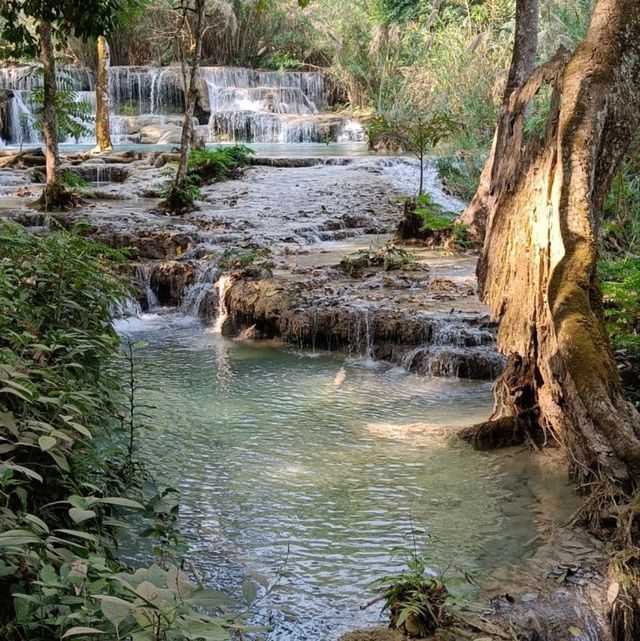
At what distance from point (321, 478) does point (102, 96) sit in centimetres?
1581

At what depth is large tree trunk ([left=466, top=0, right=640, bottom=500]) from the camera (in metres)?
3.97

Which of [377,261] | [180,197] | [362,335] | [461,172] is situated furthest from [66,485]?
[461,172]

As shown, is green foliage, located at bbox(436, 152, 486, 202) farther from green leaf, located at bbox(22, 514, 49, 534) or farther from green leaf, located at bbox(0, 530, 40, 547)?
green leaf, located at bbox(0, 530, 40, 547)

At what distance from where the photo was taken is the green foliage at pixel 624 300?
5.18m

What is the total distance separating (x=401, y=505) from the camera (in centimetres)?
460

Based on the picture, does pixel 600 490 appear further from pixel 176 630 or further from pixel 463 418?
pixel 176 630

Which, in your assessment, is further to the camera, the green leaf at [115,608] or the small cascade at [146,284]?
the small cascade at [146,284]

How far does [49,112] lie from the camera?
12.4m

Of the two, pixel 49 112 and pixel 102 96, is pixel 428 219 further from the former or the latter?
pixel 102 96

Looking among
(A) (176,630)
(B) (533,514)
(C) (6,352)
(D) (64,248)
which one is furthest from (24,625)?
(B) (533,514)

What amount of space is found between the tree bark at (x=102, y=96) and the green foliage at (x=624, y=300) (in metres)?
15.0

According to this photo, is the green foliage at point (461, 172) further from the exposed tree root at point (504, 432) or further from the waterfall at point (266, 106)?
the waterfall at point (266, 106)

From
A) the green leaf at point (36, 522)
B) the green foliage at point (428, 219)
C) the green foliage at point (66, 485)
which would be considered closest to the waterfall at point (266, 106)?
the green foliage at point (428, 219)

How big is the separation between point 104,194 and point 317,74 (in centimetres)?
1663
